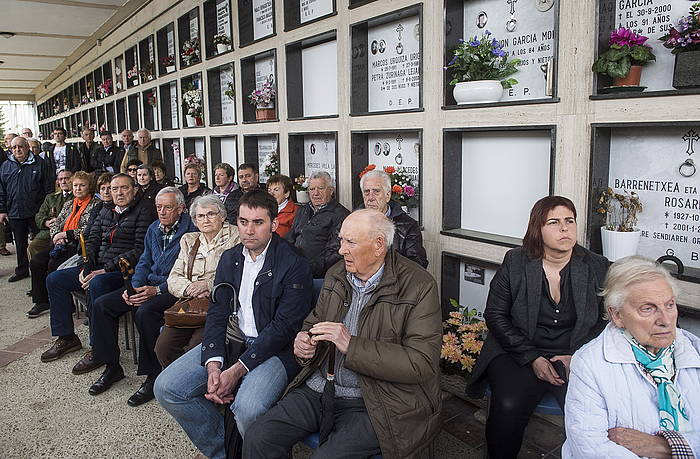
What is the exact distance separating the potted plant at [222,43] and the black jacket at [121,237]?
196 centimetres

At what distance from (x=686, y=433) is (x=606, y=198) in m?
1.13

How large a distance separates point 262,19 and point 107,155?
15.3 feet

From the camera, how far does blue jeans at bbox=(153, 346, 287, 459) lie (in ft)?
6.57

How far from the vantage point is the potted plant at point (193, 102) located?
5.60 meters

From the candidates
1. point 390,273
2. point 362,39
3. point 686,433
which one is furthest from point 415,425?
point 362,39

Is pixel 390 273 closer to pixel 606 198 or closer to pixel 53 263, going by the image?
pixel 606 198

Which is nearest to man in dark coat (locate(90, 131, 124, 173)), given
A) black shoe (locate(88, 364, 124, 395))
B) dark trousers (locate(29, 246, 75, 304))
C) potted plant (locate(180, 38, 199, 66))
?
potted plant (locate(180, 38, 199, 66))

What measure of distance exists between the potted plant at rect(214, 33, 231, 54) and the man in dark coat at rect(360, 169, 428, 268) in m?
2.61

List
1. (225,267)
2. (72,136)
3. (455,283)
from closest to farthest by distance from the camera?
1. (225,267)
2. (455,283)
3. (72,136)

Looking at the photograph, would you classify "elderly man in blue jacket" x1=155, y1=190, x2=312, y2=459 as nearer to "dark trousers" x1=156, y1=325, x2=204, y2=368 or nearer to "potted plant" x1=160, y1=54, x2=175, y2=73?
"dark trousers" x1=156, y1=325, x2=204, y2=368

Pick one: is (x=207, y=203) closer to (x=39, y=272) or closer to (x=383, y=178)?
(x=383, y=178)

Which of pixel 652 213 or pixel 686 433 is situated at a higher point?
pixel 652 213

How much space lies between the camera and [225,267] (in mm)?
2402

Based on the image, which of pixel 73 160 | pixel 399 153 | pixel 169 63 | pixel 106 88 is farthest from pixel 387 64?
pixel 73 160
